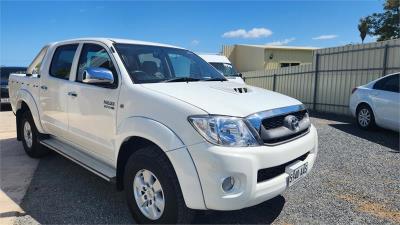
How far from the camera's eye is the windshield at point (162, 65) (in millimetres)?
3867

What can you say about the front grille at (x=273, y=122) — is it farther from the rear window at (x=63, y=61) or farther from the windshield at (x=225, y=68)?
the windshield at (x=225, y=68)

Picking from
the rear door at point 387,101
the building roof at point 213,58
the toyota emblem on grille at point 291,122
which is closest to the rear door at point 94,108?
the toyota emblem on grille at point 291,122

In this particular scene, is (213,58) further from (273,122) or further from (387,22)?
(387,22)

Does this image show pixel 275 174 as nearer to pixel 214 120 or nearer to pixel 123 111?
pixel 214 120

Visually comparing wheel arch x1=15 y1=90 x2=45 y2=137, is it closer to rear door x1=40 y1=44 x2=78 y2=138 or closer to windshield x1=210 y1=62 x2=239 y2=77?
rear door x1=40 y1=44 x2=78 y2=138

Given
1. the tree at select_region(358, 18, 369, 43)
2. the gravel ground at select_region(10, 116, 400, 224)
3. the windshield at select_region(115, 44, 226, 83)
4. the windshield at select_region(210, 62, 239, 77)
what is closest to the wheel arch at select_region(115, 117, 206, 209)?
the gravel ground at select_region(10, 116, 400, 224)

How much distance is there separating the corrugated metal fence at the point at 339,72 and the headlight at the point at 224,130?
9.66 m

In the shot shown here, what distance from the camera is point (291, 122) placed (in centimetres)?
338

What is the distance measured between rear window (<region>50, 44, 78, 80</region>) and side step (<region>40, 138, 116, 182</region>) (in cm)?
95

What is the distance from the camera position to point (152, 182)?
10.8 feet

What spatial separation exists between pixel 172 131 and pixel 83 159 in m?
1.80

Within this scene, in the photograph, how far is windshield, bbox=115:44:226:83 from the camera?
3867 millimetres

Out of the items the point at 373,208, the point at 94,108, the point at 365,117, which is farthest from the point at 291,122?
the point at 365,117

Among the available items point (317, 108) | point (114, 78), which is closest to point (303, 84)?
point (317, 108)
